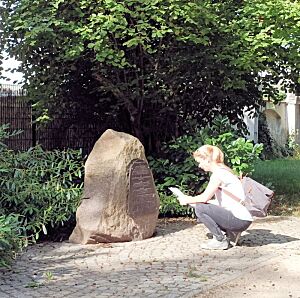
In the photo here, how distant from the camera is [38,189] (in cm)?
768

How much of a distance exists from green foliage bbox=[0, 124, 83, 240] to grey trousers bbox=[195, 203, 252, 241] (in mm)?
1711

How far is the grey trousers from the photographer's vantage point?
7133 mm

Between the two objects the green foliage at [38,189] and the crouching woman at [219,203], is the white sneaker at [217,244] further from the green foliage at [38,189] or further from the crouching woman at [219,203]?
the green foliage at [38,189]

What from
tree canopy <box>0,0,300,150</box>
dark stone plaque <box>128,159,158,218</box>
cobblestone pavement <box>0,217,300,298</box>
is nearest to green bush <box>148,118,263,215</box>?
tree canopy <box>0,0,300,150</box>

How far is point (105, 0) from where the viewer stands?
8914 millimetres

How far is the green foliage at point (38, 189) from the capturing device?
295 inches

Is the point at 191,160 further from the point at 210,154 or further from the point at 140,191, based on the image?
the point at 210,154

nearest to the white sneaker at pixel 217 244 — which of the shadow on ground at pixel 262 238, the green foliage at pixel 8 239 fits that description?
the shadow on ground at pixel 262 238

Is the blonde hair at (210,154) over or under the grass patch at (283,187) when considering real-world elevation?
over

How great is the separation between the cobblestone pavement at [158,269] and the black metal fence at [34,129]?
3919mm

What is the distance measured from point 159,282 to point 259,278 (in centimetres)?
102

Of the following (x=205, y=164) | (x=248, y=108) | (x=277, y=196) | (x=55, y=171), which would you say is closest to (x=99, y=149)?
(x=55, y=171)

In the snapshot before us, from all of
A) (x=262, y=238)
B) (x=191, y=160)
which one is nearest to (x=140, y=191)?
(x=262, y=238)

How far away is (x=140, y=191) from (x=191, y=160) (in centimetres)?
234
